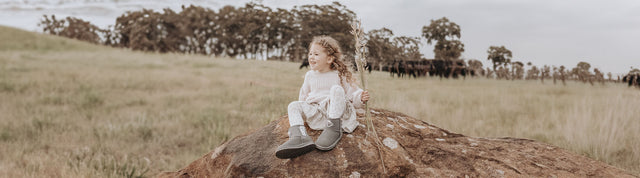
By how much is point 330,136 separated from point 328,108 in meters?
0.19

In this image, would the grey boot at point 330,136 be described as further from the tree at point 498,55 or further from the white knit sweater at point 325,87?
the tree at point 498,55

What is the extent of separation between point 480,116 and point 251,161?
5.74m

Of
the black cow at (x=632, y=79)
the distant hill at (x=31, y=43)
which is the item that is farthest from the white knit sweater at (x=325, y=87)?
the distant hill at (x=31, y=43)

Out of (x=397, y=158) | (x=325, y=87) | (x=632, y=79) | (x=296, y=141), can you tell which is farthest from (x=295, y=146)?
(x=632, y=79)

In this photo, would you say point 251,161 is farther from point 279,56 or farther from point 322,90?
point 279,56

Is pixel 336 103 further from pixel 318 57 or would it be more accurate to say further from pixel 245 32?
pixel 245 32

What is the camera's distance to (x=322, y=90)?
2500mm

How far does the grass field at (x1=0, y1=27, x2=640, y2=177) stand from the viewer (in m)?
4.94

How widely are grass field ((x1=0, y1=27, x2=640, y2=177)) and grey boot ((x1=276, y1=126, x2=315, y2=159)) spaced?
1539 millimetres

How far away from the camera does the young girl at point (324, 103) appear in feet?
7.43

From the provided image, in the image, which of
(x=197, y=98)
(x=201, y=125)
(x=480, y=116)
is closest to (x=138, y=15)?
(x=197, y=98)

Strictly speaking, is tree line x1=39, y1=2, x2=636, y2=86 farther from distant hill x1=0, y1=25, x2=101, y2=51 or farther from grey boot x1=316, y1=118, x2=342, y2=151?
distant hill x1=0, y1=25, x2=101, y2=51

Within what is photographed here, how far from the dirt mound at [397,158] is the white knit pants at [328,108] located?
21 cm

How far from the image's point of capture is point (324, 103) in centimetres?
242
